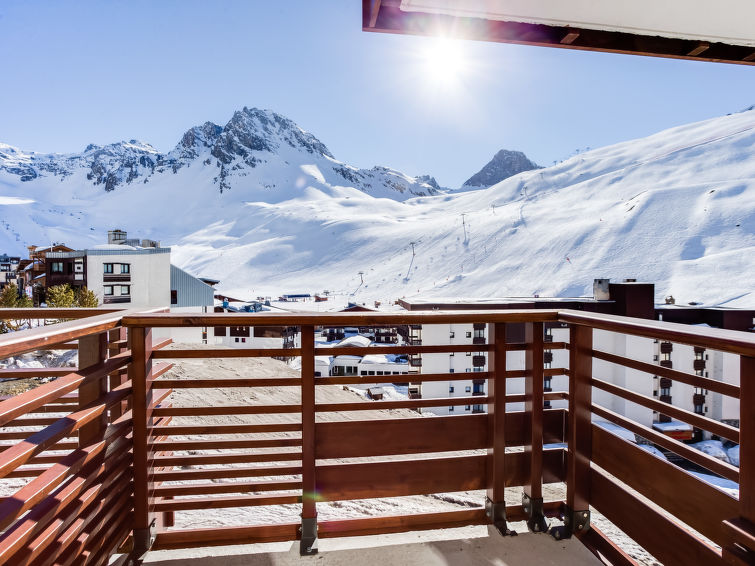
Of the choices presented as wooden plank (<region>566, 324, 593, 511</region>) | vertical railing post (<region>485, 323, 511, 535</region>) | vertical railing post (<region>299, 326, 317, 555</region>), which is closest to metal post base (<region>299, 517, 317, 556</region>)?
vertical railing post (<region>299, 326, 317, 555</region>)

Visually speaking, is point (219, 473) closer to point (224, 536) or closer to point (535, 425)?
point (224, 536)

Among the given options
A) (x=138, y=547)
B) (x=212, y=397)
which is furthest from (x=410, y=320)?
(x=212, y=397)

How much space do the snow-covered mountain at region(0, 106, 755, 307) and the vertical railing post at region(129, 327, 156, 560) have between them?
44.2m

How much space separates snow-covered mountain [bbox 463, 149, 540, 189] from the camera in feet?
532

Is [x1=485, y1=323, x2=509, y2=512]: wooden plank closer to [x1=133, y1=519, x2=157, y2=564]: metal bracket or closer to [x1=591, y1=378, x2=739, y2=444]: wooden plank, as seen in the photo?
[x1=591, y1=378, x2=739, y2=444]: wooden plank

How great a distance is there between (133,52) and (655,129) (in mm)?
107060

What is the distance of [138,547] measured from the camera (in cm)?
180

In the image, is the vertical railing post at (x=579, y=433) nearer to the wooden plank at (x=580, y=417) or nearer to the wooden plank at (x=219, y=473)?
the wooden plank at (x=580, y=417)

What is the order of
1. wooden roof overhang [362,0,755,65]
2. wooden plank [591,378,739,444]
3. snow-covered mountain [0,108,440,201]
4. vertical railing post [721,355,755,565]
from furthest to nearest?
1. snow-covered mountain [0,108,440,201]
2. wooden roof overhang [362,0,755,65]
3. wooden plank [591,378,739,444]
4. vertical railing post [721,355,755,565]

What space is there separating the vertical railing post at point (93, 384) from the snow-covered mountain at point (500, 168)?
168 metres

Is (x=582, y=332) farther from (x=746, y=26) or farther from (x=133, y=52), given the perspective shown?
(x=133, y=52)

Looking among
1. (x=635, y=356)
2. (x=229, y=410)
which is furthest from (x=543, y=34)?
(x=635, y=356)

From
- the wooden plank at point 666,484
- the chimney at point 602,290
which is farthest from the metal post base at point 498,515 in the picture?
the chimney at point 602,290

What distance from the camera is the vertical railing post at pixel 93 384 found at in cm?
159
